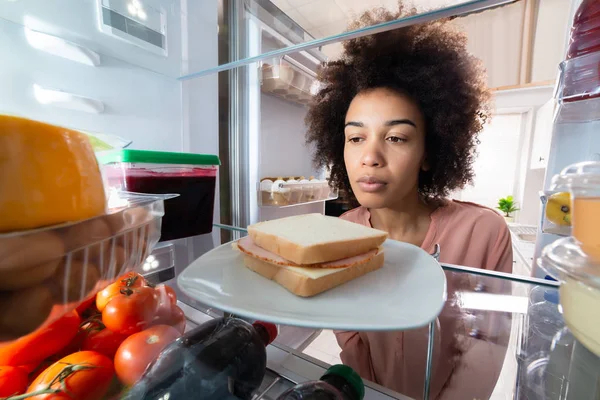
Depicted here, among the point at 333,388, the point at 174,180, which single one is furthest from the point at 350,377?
the point at 174,180

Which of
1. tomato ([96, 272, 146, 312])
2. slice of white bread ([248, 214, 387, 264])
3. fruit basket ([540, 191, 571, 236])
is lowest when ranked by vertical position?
Answer: tomato ([96, 272, 146, 312])

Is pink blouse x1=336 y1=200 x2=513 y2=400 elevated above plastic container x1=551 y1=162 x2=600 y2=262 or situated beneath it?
situated beneath

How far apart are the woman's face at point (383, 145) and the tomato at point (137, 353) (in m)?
0.50

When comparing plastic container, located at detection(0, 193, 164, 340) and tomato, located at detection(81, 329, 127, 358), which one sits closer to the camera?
plastic container, located at detection(0, 193, 164, 340)

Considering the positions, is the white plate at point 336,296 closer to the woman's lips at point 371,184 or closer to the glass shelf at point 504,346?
the glass shelf at point 504,346

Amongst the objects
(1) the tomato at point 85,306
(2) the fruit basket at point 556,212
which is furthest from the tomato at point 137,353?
(2) the fruit basket at point 556,212

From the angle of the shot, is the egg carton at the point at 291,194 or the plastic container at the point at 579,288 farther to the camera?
the egg carton at the point at 291,194

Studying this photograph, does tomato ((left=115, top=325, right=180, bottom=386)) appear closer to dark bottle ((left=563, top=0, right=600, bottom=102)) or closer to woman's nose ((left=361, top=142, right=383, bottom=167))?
woman's nose ((left=361, top=142, right=383, bottom=167))

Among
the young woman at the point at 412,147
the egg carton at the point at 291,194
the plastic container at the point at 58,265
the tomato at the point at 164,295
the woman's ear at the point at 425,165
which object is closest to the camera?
the plastic container at the point at 58,265

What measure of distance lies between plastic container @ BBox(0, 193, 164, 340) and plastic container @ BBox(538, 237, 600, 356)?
44cm

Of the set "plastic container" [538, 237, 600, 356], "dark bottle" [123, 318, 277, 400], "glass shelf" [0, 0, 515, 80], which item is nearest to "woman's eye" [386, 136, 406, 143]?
"glass shelf" [0, 0, 515, 80]

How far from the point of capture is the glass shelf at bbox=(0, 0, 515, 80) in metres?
0.45

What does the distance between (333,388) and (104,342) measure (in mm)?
268

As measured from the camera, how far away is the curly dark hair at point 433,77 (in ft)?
2.14
